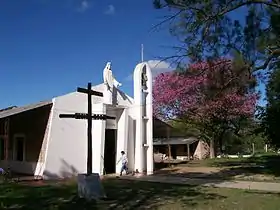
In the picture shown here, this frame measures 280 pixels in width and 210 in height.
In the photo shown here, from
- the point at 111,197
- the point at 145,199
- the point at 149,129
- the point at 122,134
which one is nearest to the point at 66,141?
the point at 122,134

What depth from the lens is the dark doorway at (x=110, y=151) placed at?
77.7 ft

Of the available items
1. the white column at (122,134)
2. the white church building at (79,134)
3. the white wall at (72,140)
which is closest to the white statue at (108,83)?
the white church building at (79,134)

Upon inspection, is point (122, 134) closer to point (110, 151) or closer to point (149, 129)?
point (110, 151)

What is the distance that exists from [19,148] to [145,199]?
41.3 ft

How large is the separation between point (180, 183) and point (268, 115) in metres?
8.49

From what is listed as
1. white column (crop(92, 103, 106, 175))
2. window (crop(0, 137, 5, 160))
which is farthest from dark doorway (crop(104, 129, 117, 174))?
window (crop(0, 137, 5, 160))

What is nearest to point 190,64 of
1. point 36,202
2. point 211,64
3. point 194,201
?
point 211,64

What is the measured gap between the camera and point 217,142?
154 feet

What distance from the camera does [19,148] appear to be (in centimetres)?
2355

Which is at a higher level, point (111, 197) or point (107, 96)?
point (107, 96)

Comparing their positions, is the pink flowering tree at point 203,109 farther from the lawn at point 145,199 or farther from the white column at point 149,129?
the lawn at point 145,199

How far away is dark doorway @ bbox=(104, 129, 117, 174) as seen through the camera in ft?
77.7

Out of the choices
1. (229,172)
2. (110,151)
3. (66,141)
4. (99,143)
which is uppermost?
(66,141)

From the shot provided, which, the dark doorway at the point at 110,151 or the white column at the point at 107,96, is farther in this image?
the dark doorway at the point at 110,151
